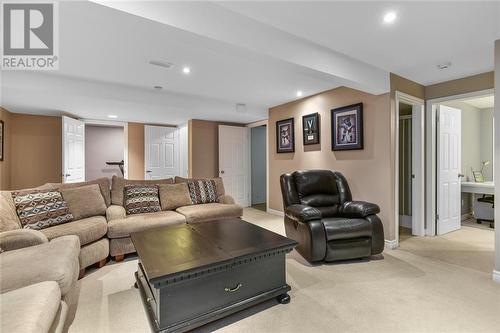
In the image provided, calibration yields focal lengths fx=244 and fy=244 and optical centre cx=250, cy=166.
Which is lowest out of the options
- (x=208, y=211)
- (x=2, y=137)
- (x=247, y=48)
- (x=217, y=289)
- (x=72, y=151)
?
(x=217, y=289)

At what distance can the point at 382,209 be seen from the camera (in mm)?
3277

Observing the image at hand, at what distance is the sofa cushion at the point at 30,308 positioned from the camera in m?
1.05

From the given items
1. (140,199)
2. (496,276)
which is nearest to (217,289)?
(140,199)

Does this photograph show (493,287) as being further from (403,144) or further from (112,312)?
(112,312)

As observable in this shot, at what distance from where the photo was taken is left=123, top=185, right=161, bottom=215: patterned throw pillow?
3213mm

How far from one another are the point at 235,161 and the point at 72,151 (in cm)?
338

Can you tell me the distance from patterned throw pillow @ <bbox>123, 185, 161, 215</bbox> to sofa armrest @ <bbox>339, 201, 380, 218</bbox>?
247 cm

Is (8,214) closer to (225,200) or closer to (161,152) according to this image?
(225,200)

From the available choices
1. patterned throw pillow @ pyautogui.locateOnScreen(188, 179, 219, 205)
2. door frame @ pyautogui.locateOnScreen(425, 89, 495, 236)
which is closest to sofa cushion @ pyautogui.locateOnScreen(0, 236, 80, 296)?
patterned throw pillow @ pyautogui.locateOnScreen(188, 179, 219, 205)

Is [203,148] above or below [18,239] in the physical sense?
above

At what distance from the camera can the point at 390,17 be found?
2.02 meters

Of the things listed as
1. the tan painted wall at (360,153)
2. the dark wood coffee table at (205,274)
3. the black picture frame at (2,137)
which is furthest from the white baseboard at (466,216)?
the black picture frame at (2,137)

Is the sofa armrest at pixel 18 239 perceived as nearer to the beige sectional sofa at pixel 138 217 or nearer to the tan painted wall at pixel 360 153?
the beige sectional sofa at pixel 138 217

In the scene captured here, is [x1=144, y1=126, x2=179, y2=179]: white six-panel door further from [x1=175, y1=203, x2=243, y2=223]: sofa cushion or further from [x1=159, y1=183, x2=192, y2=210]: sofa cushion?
[x1=175, y1=203, x2=243, y2=223]: sofa cushion
